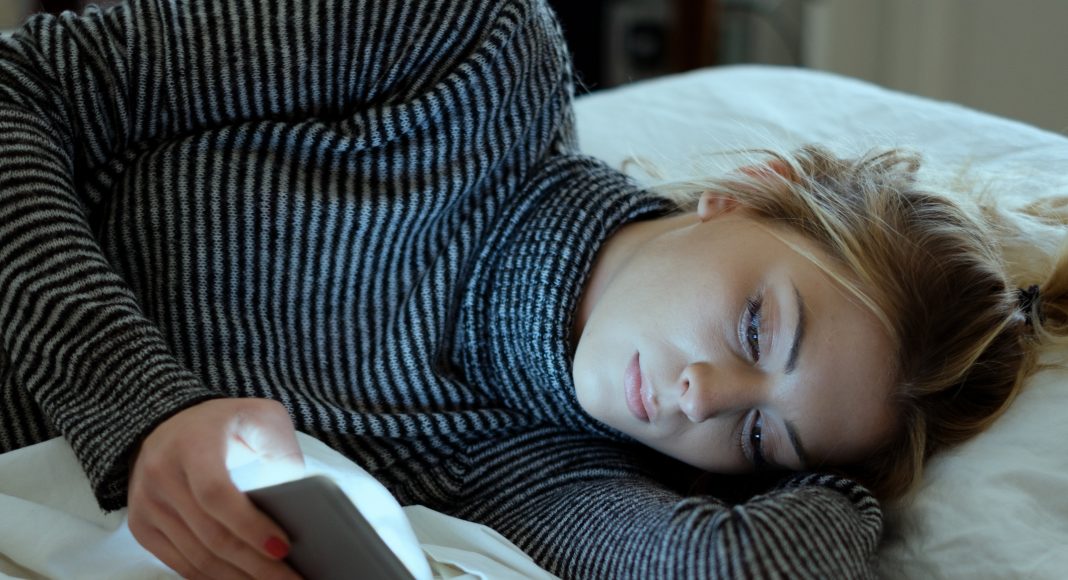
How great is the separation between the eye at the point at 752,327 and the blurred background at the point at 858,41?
5.13 feet

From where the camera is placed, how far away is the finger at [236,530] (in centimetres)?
60

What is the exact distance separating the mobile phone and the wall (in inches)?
75.6

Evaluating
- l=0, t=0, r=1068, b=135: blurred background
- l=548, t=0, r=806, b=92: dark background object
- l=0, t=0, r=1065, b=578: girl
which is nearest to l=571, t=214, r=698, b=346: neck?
l=0, t=0, r=1065, b=578: girl

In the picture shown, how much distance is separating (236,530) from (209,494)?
31mm

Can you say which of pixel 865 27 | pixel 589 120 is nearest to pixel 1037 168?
pixel 589 120

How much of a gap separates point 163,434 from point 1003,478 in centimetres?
57

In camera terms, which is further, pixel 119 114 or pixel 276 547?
pixel 119 114

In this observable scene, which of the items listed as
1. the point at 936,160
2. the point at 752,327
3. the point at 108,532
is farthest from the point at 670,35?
the point at 108,532

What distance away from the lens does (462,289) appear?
37.8 inches

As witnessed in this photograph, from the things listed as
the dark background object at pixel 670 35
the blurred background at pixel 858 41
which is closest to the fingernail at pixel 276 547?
the blurred background at pixel 858 41

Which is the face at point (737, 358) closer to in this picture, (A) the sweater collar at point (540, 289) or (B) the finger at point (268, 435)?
(A) the sweater collar at point (540, 289)

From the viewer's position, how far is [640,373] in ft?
2.72

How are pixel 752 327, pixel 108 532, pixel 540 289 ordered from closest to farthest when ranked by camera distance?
pixel 108 532 < pixel 752 327 < pixel 540 289

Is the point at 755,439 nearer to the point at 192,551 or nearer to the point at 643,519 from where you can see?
the point at 643,519
